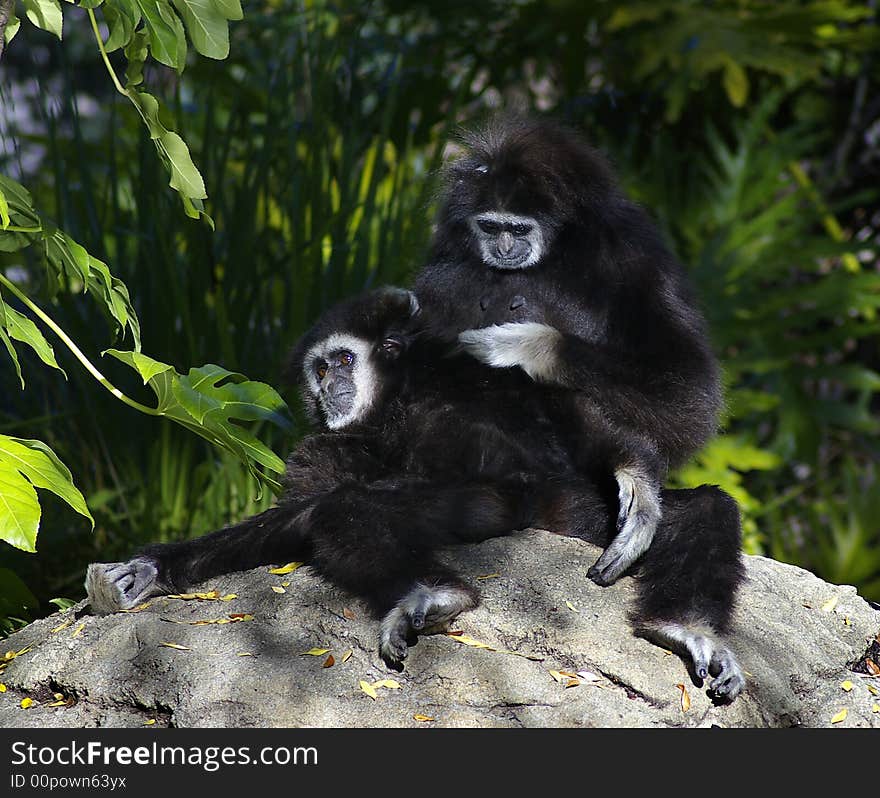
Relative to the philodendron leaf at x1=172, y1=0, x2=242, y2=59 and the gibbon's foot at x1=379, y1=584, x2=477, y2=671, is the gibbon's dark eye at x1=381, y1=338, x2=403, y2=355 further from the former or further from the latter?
the philodendron leaf at x1=172, y1=0, x2=242, y2=59

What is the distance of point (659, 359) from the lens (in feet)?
12.2

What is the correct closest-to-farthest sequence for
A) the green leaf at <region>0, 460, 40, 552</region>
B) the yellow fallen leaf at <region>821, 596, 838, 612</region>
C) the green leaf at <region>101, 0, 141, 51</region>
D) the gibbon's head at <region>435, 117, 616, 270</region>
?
the green leaf at <region>0, 460, 40, 552</region>, the green leaf at <region>101, 0, 141, 51</region>, the yellow fallen leaf at <region>821, 596, 838, 612</region>, the gibbon's head at <region>435, 117, 616, 270</region>

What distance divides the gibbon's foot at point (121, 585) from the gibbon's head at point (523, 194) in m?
1.58

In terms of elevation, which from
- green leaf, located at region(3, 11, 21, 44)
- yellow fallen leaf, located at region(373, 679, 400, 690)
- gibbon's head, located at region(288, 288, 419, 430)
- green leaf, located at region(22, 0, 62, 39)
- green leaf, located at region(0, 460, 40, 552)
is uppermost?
green leaf, located at region(22, 0, 62, 39)

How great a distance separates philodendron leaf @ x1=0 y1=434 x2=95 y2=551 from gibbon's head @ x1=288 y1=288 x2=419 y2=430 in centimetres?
151

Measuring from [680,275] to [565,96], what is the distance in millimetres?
4489

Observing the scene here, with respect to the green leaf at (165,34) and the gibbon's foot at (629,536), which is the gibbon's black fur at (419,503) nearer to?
the gibbon's foot at (629,536)

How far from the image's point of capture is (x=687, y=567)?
3354mm

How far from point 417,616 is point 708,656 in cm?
79

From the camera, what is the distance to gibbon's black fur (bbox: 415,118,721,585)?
11.9 feet

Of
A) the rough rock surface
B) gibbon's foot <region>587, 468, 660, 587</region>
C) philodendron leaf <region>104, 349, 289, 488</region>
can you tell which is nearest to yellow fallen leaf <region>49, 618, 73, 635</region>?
the rough rock surface

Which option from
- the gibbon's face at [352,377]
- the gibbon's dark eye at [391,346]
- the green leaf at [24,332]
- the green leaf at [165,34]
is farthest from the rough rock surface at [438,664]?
the green leaf at [165,34]

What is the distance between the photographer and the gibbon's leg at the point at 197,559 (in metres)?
3.46
